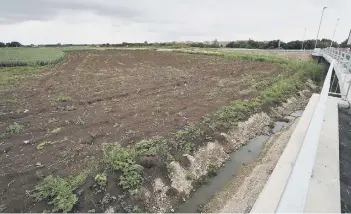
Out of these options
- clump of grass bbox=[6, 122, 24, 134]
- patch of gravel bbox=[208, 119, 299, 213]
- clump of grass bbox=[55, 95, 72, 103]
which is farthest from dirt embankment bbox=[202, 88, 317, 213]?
clump of grass bbox=[55, 95, 72, 103]

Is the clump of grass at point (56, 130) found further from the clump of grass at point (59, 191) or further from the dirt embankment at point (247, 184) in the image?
the dirt embankment at point (247, 184)

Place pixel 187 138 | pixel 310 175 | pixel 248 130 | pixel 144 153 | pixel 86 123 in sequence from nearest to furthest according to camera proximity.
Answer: pixel 310 175 → pixel 144 153 → pixel 187 138 → pixel 86 123 → pixel 248 130

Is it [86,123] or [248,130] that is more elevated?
[86,123]

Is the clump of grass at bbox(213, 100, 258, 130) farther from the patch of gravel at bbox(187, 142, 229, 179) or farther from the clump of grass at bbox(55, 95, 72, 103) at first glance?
the clump of grass at bbox(55, 95, 72, 103)

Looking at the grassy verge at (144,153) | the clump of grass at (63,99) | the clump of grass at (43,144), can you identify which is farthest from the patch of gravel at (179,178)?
the clump of grass at (63,99)

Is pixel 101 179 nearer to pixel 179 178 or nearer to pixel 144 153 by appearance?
pixel 144 153

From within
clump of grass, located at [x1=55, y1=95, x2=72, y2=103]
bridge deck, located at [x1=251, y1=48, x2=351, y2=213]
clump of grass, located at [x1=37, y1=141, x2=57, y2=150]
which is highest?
bridge deck, located at [x1=251, y1=48, x2=351, y2=213]

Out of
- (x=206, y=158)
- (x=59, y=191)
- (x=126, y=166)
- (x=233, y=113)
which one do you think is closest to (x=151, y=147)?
(x=126, y=166)
